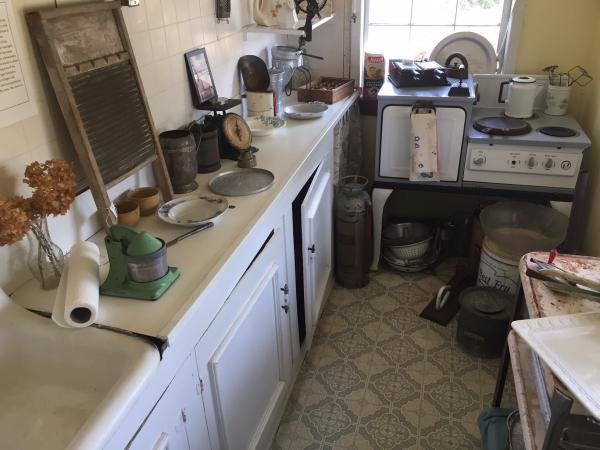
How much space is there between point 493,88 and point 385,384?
159cm

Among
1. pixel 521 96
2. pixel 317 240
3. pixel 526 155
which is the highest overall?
pixel 521 96

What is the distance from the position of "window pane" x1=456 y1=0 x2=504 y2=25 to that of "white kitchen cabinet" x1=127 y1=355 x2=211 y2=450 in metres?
2.39

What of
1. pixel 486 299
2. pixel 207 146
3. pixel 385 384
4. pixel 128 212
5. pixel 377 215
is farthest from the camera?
pixel 377 215

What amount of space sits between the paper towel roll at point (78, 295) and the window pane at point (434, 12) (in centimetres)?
236

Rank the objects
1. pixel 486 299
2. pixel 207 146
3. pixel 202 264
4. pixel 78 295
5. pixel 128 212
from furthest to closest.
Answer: pixel 486 299 → pixel 207 146 → pixel 128 212 → pixel 202 264 → pixel 78 295

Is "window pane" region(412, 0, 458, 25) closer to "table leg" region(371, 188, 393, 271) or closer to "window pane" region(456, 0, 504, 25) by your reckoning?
"window pane" region(456, 0, 504, 25)

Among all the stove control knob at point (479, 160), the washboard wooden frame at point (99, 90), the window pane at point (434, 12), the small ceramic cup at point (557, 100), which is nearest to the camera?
the washboard wooden frame at point (99, 90)

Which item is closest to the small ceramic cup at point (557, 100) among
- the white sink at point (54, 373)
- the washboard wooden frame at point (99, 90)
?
Answer: the washboard wooden frame at point (99, 90)

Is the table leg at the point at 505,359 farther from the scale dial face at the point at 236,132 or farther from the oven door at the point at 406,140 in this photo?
the scale dial face at the point at 236,132

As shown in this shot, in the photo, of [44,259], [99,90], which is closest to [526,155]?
[99,90]

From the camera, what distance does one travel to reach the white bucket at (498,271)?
2.28m

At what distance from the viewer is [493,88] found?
2.62 metres

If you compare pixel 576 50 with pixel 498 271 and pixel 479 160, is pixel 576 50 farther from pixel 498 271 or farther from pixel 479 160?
pixel 498 271

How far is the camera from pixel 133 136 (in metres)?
1.42
